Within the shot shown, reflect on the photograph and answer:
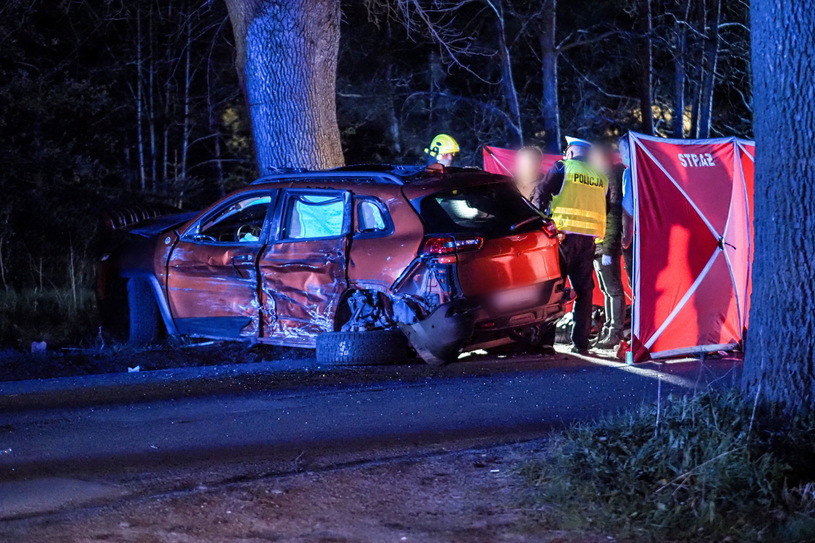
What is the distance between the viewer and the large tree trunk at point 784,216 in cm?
566

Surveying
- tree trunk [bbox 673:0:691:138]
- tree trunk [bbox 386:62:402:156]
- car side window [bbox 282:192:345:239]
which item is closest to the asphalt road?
car side window [bbox 282:192:345:239]

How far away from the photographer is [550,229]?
9.13 metres

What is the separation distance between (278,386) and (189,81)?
16.0 metres

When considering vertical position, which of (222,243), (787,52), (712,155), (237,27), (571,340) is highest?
(237,27)

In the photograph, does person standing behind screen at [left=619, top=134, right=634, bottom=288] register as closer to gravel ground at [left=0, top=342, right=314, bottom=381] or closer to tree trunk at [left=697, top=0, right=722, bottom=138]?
gravel ground at [left=0, top=342, right=314, bottom=381]

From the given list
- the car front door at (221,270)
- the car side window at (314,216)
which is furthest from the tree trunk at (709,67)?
the car side window at (314,216)

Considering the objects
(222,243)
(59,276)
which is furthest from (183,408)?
(59,276)

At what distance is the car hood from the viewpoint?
1020 cm

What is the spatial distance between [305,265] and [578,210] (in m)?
2.47

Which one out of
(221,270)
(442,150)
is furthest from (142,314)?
(442,150)

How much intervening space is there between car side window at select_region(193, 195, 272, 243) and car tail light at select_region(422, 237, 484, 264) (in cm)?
195

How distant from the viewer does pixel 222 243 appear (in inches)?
377

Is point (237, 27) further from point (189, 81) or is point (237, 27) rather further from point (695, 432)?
point (189, 81)

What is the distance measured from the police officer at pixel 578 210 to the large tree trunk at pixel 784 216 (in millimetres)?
3541
